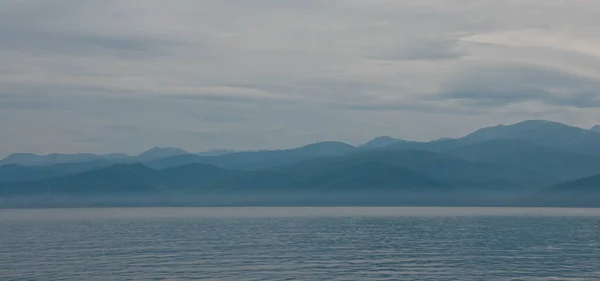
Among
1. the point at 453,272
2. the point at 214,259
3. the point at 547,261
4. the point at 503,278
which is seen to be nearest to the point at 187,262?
the point at 214,259

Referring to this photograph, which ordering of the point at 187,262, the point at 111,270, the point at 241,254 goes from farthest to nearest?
1. the point at 241,254
2. the point at 187,262
3. the point at 111,270

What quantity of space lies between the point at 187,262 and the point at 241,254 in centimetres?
1106

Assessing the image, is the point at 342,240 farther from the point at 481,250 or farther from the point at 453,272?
the point at 453,272

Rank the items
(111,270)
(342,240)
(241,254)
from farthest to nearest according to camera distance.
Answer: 1. (342,240)
2. (241,254)
3. (111,270)

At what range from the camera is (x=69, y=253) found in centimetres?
9800

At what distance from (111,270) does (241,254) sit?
810 inches

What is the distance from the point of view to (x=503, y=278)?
70625 mm

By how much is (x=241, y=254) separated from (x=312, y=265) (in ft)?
51.3

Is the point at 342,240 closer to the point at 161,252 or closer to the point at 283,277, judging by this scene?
the point at 161,252

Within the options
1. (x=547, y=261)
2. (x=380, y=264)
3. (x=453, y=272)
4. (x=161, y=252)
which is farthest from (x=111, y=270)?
(x=547, y=261)

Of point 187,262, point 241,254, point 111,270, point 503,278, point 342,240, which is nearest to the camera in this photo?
point 503,278

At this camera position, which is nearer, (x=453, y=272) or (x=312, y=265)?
(x=453, y=272)

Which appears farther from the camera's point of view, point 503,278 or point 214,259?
point 214,259

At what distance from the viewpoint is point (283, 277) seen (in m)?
71.2
